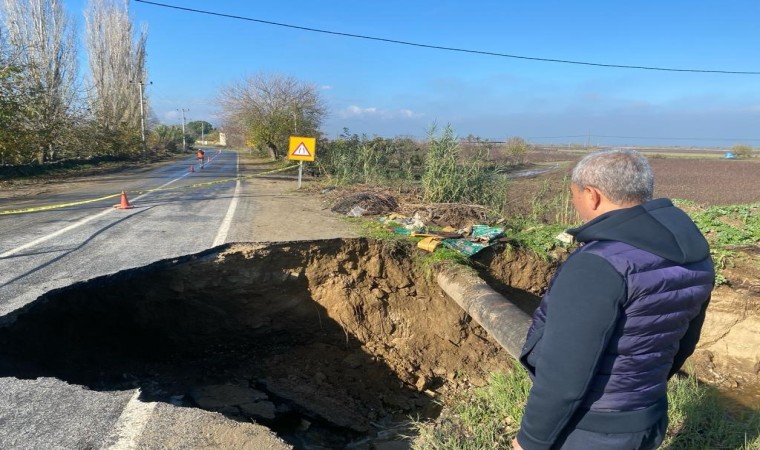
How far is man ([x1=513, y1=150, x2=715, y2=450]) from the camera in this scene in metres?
1.52

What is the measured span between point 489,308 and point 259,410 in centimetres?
276

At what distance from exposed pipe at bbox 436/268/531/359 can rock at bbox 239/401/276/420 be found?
2420mm

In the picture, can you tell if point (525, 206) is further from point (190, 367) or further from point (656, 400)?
point (656, 400)

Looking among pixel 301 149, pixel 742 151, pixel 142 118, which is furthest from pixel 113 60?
pixel 742 151

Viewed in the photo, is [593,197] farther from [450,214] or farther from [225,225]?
[450,214]

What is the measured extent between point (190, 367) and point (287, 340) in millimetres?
1314

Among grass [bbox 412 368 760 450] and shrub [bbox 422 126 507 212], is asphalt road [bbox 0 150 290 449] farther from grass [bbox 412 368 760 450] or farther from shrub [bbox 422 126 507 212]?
shrub [bbox 422 126 507 212]

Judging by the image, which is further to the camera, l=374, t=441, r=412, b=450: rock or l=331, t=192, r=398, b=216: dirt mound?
l=331, t=192, r=398, b=216: dirt mound

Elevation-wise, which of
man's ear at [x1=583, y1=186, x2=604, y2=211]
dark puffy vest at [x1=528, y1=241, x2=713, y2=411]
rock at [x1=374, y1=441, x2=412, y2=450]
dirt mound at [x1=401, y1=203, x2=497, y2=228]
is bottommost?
rock at [x1=374, y1=441, x2=412, y2=450]

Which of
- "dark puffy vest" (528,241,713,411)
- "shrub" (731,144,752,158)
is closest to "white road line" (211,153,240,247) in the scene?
"dark puffy vest" (528,241,713,411)

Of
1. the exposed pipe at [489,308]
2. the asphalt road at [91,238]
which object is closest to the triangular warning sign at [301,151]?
the asphalt road at [91,238]

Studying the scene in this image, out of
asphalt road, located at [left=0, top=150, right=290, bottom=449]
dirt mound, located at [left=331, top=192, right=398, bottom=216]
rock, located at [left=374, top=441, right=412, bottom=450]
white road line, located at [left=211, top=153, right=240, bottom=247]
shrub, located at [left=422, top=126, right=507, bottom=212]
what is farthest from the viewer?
shrub, located at [left=422, top=126, right=507, bottom=212]

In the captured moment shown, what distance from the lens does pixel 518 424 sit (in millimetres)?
3541

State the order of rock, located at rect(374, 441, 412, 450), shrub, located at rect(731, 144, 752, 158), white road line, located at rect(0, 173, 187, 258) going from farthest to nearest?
shrub, located at rect(731, 144, 752, 158) < white road line, located at rect(0, 173, 187, 258) < rock, located at rect(374, 441, 412, 450)
